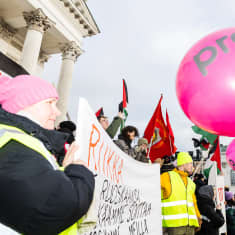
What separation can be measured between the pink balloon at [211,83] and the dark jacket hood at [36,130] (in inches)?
68.9

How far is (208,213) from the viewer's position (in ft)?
13.8

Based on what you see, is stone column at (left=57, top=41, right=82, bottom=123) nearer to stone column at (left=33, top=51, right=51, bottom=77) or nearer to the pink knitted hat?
stone column at (left=33, top=51, right=51, bottom=77)

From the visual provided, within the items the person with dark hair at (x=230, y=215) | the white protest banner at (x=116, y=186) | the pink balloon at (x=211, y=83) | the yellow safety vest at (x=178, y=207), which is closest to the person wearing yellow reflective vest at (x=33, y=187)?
the white protest banner at (x=116, y=186)

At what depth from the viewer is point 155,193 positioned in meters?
3.30

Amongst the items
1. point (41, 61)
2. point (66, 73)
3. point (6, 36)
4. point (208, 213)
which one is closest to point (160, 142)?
point (208, 213)

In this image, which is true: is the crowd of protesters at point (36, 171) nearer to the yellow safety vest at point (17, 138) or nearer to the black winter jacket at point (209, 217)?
the yellow safety vest at point (17, 138)

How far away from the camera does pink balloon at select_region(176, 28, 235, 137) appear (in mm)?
2398

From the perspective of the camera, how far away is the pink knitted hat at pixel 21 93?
1.15 m

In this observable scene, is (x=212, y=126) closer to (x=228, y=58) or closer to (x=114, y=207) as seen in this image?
(x=228, y=58)

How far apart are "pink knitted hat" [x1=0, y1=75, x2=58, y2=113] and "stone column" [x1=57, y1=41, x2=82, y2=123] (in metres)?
13.5

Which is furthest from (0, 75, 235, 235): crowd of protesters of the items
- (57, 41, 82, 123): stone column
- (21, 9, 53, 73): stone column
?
(57, 41, 82, 123): stone column

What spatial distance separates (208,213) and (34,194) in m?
4.18

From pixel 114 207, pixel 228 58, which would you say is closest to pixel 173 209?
pixel 114 207

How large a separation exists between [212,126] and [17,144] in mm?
2307
